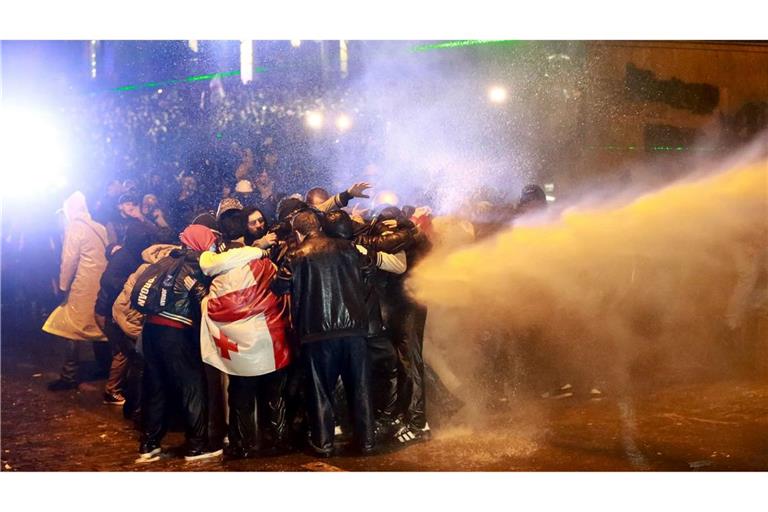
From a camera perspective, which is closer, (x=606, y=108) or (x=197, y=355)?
(x=197, y=355)

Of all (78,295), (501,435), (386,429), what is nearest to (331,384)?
(386,429)

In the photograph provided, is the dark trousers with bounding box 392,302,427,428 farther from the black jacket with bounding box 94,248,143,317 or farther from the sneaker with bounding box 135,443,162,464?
the black jacket with bounding box 94,248,143,317

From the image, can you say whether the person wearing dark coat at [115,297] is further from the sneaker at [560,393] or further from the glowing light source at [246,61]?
the sneaker at [560,393]

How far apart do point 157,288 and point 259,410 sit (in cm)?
114

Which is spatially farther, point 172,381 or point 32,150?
point 32,150

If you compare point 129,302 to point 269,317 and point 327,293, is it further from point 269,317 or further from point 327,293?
point 327,293

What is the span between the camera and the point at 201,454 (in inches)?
248

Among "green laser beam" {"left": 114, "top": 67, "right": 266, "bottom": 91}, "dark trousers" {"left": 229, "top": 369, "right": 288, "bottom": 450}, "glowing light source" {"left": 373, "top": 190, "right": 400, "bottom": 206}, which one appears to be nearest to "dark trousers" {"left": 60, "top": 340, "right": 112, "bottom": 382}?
"dark trousers" {"left": 229, "top": 369, "right": 288, "bottom": 450}

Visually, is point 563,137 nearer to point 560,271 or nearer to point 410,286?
point 560,271

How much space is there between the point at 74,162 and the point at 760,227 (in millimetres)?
5244

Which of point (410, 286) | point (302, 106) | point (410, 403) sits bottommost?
point (410, 403)

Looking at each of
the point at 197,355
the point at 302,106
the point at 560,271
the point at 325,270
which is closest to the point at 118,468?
the point at 197,355

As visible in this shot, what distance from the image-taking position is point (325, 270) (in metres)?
6.20

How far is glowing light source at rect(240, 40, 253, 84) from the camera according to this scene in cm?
656
